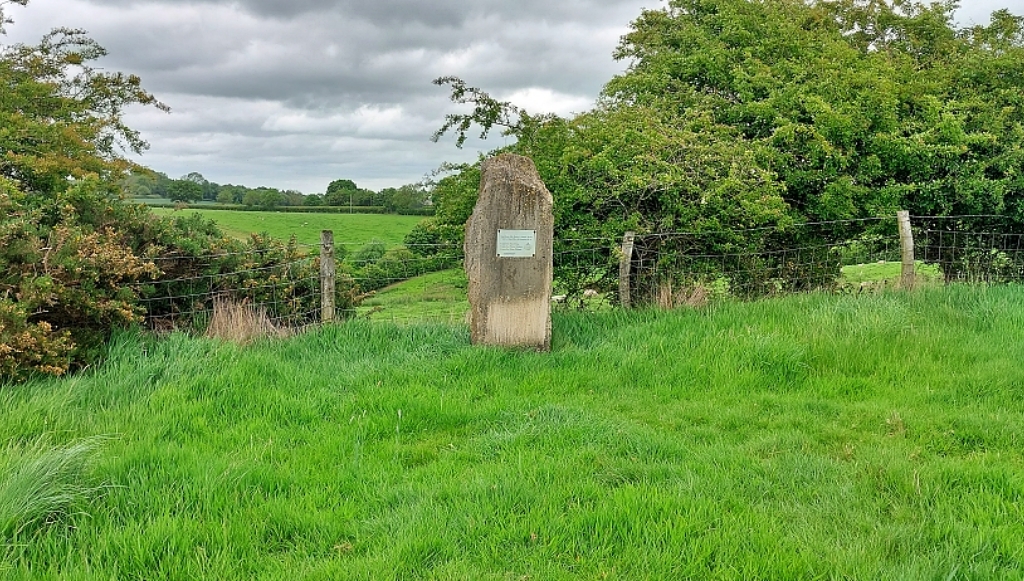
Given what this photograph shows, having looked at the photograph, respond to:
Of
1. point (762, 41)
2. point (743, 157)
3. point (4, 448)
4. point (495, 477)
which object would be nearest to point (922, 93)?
point (762, 41)

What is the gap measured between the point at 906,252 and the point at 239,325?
8730mm

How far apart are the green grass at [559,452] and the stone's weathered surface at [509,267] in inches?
12.6

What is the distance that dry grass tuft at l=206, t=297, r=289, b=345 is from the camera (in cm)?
693

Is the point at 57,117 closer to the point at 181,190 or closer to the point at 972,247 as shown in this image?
the point at 972,247

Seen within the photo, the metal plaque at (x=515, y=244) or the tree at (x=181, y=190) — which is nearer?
the metal plaque at (x=515, y=244)

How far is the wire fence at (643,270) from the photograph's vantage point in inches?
312

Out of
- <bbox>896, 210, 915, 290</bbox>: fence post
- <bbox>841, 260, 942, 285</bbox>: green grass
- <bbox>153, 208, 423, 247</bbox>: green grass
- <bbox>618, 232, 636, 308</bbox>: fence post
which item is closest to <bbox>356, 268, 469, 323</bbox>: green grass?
<bbox>618, 232, 636, 308</bbox>: fence post

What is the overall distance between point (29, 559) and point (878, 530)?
4171mm

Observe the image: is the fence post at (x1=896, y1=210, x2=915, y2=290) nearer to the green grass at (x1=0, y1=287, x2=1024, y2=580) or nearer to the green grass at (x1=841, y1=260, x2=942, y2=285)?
the green grass at (x1=841, y1=260, x2=942, y2=285)

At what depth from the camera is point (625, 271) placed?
336 inches

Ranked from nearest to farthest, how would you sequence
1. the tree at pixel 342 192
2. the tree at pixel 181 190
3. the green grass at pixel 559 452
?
the green grass at pixel 559 452 → the tree at pixel 181 190 → the tree at pixel 342 192

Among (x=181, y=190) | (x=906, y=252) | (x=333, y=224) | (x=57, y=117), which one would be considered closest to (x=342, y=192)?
(x=333, y=224)

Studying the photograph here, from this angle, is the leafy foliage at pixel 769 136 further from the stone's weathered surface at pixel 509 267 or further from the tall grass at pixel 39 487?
the tall grass at pixel 39 487

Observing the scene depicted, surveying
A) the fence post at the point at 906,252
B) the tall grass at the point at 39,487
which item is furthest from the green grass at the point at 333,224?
the tall grass at the point at 39,487
